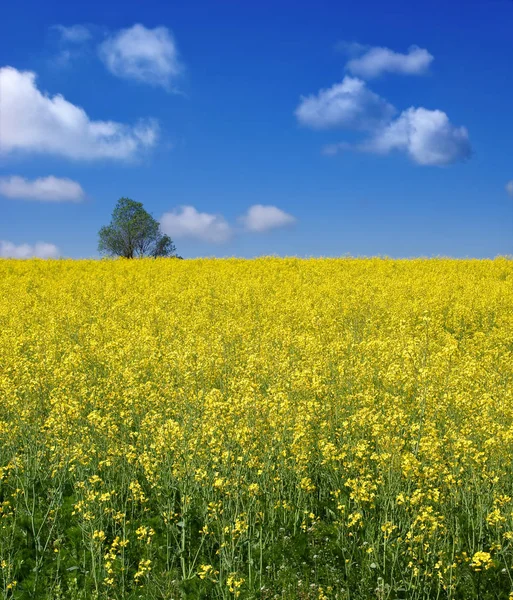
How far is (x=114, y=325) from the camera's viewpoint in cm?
1379

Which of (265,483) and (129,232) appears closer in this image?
(265,483)

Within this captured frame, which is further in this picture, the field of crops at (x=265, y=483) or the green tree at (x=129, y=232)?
the green tree at (x=129, y=232)

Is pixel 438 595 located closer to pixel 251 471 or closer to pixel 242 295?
pixel 251 471

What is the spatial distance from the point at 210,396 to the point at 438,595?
9.30 ft

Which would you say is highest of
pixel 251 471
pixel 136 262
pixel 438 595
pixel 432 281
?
pixel 136 262

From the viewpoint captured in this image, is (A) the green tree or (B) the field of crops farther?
(A) the green tree

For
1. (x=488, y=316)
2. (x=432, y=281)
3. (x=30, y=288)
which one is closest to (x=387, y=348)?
(x=488, y=316)

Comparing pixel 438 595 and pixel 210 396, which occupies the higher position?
pixel 210 396

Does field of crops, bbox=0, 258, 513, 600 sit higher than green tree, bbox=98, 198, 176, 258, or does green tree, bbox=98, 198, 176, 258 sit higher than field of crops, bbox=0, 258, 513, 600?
green tree, bbox=98, 198, 176, 258

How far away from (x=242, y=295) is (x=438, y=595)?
1508 cm

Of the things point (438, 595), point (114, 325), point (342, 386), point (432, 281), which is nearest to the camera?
point (438, 595)

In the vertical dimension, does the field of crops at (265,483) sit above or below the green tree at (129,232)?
below

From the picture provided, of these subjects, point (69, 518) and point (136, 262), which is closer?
point (69, 518)

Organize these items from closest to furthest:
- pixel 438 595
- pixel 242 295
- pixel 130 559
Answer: pixel 438 595
pixel 130 559
pixel 242 295
